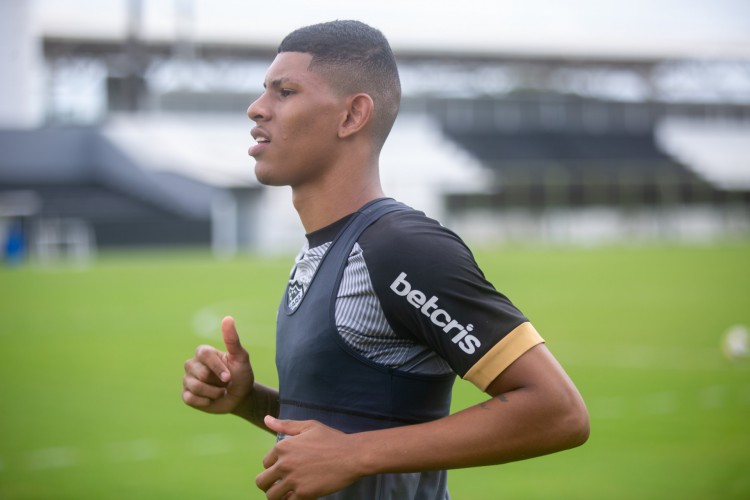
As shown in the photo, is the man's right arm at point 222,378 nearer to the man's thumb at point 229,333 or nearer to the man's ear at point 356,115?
the man's thumb at point 229,333

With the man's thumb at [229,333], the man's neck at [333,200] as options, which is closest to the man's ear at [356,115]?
the man's neck at [333,200]

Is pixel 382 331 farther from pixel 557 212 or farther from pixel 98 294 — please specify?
pixel 557 212

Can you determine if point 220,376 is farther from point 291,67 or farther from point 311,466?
point 291,67

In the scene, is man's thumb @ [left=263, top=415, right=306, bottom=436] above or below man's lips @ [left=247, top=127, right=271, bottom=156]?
below

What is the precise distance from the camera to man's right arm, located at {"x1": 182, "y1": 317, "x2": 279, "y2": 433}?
8.77 feet

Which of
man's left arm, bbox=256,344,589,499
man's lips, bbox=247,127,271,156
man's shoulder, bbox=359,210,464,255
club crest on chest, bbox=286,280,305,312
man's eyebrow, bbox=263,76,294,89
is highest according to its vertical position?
man's eyebrow, bbox=263,76,294,89

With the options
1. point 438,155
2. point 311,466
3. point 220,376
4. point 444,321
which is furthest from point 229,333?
point 438,155

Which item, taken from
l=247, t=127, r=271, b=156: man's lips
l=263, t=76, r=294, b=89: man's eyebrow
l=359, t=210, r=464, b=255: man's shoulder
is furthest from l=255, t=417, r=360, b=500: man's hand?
l=263, t=76, r=294, b=89: man's eyebrow

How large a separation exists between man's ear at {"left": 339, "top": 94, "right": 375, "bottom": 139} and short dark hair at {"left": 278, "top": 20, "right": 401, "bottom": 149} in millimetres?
20

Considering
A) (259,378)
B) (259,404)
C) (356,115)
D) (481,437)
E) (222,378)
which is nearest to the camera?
(481,437)

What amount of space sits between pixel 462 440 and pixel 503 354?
0.20 meters

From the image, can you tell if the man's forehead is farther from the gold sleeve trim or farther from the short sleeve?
the gold sleeve trim

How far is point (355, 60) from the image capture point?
8.36 feet

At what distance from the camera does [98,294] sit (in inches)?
848
